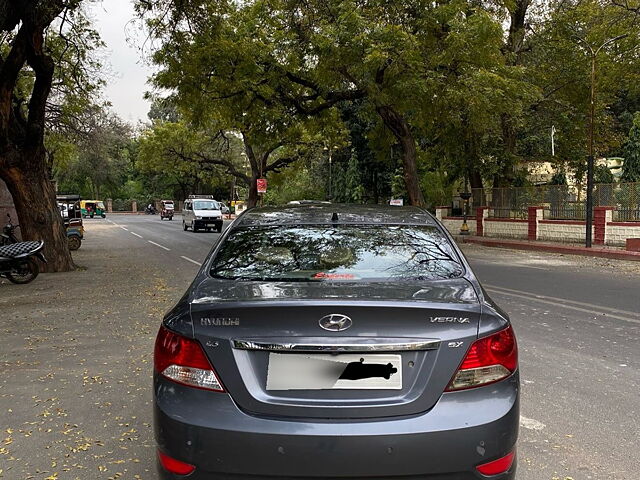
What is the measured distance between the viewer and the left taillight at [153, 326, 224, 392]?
94.6 inches

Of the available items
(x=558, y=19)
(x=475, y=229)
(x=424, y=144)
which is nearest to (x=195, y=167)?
(x=424, y=144)

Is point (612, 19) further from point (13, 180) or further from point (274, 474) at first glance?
point (274, 474)

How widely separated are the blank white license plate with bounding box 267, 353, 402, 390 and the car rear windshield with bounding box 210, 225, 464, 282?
601 mm

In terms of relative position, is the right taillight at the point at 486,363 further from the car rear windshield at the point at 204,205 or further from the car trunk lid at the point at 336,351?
the car rear windshield at the point at 204,205

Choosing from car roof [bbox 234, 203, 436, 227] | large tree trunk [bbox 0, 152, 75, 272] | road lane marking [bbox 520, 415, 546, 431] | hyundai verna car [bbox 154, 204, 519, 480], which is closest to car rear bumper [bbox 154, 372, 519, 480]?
hyundai verna car [bbox 154, 204, 519, 480]

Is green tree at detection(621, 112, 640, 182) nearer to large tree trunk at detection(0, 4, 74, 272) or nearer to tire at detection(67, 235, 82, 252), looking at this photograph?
tire at detection(67, 235, 82, 252)

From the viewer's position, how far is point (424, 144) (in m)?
31.7

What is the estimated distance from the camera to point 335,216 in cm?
359

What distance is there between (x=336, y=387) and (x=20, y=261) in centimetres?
1135

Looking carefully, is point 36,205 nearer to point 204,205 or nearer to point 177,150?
point 204,205

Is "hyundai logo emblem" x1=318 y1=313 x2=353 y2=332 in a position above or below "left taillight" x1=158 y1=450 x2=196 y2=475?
above

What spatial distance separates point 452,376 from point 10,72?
511 inches

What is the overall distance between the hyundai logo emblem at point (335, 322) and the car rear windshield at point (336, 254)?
0.51 metres

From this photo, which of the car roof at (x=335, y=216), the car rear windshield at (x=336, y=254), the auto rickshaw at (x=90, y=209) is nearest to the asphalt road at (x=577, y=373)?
the car rear windshield at (x=336, y=254)
